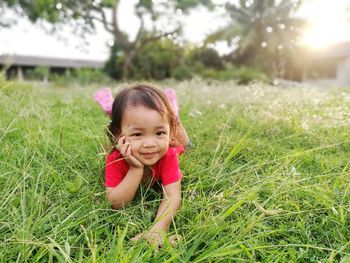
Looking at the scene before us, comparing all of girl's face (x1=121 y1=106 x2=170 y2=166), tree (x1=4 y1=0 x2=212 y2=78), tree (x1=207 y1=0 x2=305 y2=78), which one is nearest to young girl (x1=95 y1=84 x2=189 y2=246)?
girl's face (x1=121 y1=106 x2=170 y2=166)

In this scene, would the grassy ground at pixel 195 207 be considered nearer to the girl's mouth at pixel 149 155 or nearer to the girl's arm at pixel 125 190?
the girl's arm at pixel 125 190

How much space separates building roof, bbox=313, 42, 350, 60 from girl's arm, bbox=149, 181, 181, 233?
30.1 metres

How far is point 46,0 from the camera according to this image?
16.2 metres

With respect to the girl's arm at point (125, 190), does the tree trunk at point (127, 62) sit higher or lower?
lower

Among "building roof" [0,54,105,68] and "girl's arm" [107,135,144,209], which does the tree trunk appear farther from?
"girl's arm" [107,135,144,209]

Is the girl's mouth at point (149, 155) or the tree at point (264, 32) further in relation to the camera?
the tree at point (264, 32)

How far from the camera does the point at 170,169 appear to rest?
2137 mm

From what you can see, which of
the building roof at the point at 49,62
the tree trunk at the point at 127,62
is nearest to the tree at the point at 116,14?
the tree trunk at the point at 127,62

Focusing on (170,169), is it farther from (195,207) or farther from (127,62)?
(127,62)

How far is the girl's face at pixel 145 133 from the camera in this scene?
2018 millimetres

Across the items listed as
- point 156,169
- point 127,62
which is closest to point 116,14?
point 127,62

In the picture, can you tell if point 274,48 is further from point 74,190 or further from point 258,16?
point 74,190

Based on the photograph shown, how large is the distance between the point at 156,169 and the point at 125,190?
286 mm

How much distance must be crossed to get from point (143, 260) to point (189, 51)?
2477 cm
